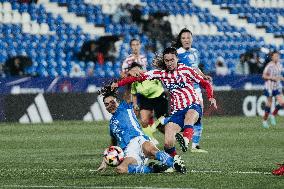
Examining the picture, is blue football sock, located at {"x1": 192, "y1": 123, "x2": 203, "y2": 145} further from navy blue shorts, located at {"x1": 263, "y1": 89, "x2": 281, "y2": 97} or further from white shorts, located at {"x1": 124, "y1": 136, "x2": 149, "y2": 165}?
navy blue shorts, located at {"x1": 263, "y1": 89, "x2": 281, "y2": 97}

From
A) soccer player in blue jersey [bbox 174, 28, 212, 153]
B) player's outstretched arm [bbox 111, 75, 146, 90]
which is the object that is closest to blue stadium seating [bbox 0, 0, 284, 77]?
soccer player in blue jersey [bbox 174, 28, 212, 153]

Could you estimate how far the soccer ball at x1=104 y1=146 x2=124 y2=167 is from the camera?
40.3ft

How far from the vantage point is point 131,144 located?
12.6 meters

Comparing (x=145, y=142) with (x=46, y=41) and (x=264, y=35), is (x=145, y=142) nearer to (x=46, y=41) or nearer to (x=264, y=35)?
(x=46, y=41)

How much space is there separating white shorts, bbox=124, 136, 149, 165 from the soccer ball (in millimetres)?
156

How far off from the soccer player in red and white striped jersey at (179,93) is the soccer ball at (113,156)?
4.54ft

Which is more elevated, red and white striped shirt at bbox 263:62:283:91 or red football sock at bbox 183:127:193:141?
red football sock at bbox 183:127:193:141

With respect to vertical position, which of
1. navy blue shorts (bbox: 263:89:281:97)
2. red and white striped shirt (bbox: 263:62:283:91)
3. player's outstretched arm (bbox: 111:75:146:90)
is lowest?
navy blue shorts (bbox: 263:89:281:97)

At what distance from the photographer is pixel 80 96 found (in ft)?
94.0

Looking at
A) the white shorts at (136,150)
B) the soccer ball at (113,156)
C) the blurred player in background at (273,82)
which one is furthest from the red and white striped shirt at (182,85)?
the blurred player in background at (273,82)

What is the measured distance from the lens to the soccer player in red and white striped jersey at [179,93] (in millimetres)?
13633

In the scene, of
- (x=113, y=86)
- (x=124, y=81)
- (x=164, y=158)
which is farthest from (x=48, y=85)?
(x=164, y=158)

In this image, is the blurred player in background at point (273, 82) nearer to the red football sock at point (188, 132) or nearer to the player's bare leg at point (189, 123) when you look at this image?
the player's bare leg at point (189, 123)

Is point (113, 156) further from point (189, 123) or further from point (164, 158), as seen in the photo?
point (189, 123)
